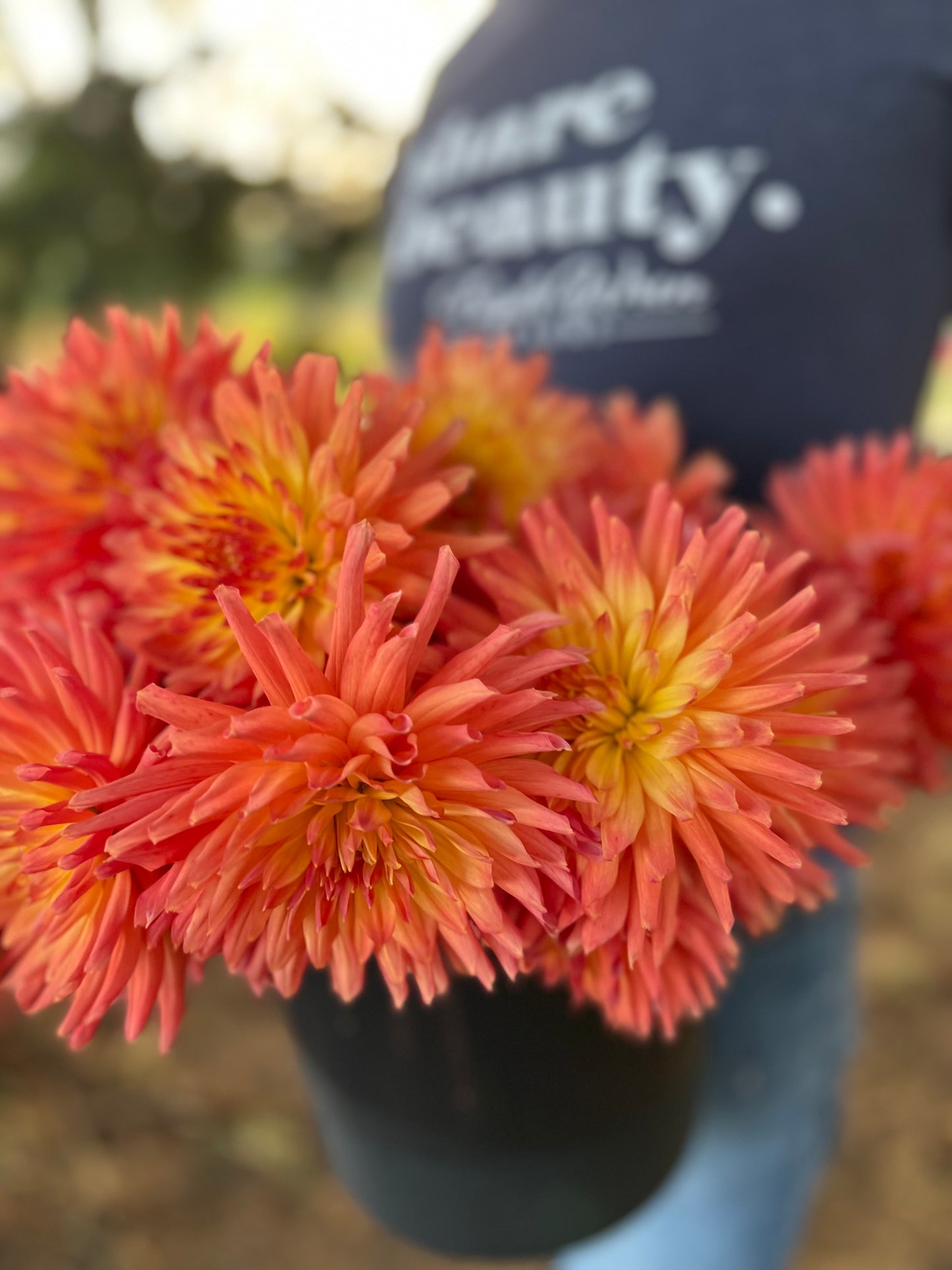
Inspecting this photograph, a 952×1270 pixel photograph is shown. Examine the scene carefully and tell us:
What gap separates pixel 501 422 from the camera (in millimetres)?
280

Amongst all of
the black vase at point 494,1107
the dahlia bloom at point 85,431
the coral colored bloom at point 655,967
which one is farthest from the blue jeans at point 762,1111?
the dahlia bloom at point 85,431

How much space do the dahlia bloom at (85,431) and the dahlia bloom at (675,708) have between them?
0.11 metres

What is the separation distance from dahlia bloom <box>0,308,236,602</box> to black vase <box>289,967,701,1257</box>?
146 millimetres

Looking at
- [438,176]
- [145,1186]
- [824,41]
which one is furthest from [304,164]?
A: [145,1186]

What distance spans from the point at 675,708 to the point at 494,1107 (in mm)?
179

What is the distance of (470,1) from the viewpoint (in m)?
1.36

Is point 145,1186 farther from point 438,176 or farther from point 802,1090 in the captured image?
point 438,176

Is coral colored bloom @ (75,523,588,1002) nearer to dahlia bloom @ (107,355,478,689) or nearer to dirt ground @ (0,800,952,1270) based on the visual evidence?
dahlia bloom @ (107,355,478,689)

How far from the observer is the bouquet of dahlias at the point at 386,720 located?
0.17 metres

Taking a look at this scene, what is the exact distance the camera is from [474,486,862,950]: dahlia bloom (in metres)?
0.18

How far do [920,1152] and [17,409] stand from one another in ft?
3.95

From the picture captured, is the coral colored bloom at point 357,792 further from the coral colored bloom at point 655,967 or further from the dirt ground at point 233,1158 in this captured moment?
the dirt ground at point 233,1158

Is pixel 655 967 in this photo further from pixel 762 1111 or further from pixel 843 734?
pixel 762 1111

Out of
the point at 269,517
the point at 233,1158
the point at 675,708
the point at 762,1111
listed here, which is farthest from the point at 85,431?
the point at 233,1158
